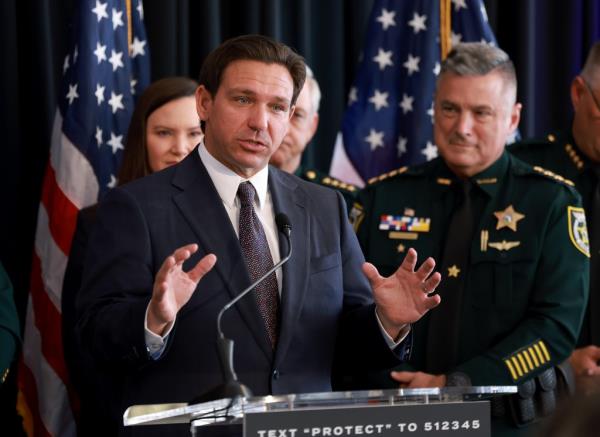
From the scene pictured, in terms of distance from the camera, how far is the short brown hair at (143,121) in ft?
11.5

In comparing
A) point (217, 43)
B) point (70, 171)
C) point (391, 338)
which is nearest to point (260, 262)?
point (391, 338)

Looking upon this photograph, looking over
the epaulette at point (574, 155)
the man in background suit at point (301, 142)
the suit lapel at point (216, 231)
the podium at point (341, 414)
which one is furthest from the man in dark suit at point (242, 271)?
the epaulette at point (574, 155)

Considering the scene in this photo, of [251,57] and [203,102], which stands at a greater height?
[251,57]

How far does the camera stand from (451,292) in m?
3.31

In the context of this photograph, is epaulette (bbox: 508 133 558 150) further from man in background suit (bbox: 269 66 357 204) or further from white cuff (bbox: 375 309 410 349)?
white cuff (bbox: 375 309 410 349)

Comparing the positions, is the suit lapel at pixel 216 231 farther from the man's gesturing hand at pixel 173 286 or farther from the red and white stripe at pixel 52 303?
the red and white stripe at pixel 52 303

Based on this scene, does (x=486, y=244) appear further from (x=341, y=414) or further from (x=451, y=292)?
(x=341, y=414)

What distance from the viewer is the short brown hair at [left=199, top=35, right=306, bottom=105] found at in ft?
8.28

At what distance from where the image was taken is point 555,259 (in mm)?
3277

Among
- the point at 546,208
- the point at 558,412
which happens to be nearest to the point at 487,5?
the point at 546,208

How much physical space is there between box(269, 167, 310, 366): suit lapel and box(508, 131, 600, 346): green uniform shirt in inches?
56.1

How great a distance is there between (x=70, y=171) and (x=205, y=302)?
5.70ft

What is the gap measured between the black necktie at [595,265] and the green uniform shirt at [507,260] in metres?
0.22

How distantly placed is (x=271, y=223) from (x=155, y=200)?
0.96 ft
